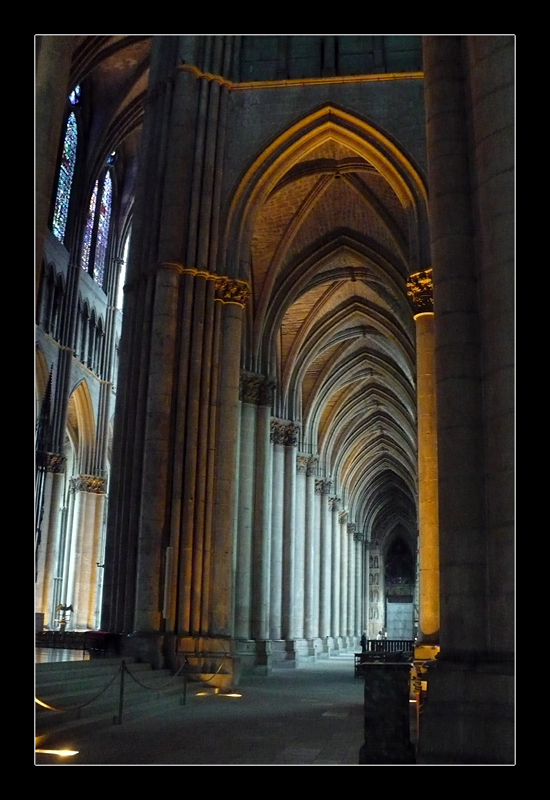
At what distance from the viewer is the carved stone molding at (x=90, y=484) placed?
3531cm

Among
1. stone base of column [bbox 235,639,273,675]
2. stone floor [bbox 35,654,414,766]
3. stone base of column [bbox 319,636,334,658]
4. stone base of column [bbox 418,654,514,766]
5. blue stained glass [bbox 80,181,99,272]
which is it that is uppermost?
blue stained glass [bbox 80,181,99,272]

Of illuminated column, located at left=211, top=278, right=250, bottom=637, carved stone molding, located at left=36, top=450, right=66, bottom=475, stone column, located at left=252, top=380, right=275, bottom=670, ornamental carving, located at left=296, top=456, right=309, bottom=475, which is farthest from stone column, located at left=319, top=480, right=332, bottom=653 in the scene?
illuminated column, located at left=211, top=278, right=250, bottom=637

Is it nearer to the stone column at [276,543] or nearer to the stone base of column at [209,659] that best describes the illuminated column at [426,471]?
the stone base of column at [209,659]

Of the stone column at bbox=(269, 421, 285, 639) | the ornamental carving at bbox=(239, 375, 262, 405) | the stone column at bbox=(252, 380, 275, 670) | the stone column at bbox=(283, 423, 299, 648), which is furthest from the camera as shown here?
the stone column at bbox=(283, 423, 299, 648)

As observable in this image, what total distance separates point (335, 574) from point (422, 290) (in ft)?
88.3

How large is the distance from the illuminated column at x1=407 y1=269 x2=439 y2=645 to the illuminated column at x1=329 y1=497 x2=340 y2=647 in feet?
82.6

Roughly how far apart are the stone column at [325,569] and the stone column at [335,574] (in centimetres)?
168

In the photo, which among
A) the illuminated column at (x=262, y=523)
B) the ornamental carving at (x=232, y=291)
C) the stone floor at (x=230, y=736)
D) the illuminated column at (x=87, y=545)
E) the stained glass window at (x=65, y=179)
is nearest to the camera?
the stone floor at (x=230, y=736)

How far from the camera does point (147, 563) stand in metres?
16.3

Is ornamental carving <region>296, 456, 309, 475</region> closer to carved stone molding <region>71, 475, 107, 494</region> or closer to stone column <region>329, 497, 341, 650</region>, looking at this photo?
carved stone molding <region>71, 475, 107, 494</region>

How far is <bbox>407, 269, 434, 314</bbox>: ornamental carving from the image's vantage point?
18.6 m

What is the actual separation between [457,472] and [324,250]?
2057cm

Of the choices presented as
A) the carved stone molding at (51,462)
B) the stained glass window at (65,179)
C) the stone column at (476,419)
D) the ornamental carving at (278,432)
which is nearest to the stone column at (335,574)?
the ornamental carving at (278,432)

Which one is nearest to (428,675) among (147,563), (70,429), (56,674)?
(56,674)
